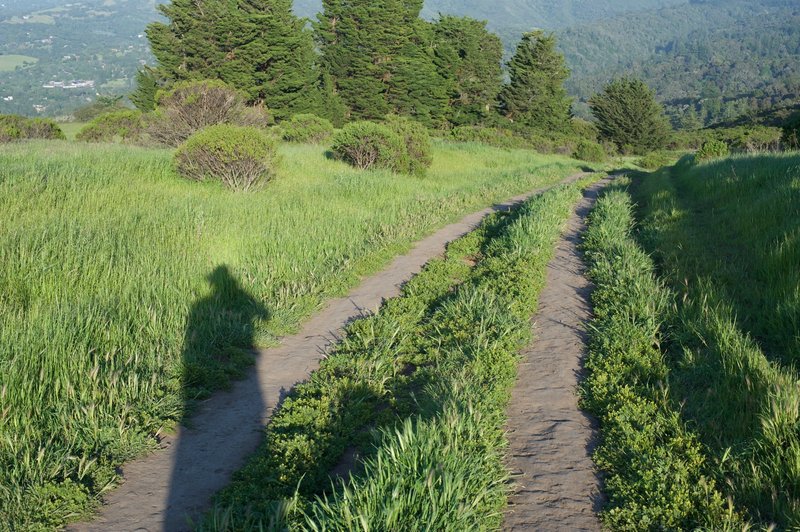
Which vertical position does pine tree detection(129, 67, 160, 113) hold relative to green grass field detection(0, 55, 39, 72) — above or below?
below

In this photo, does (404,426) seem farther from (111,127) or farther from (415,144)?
(111,127)

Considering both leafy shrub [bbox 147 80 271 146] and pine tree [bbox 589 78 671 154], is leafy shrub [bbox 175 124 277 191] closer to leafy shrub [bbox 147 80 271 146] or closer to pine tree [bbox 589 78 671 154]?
leafy shrub [bbox 147 80 271 146]

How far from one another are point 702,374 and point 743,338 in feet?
2.52

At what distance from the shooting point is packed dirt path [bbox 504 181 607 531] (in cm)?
327

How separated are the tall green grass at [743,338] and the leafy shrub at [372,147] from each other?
9.11 meters

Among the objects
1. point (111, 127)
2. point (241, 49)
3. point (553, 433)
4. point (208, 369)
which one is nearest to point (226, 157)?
point (208, 369)

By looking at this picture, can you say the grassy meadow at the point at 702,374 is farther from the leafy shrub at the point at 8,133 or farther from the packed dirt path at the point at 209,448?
the leafy shrub at the point at 8,133

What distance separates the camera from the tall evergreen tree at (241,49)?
38188 mm

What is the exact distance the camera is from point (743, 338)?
16.6 feet

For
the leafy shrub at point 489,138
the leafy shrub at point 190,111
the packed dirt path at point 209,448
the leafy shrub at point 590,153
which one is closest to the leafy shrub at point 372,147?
the leafy shrub at point 190,111

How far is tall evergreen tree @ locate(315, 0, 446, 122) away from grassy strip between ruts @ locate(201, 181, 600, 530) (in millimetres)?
43100

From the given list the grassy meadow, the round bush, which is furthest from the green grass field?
the grassy meadow

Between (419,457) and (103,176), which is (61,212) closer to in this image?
(103,176)

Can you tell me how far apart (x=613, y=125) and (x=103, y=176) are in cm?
5513
